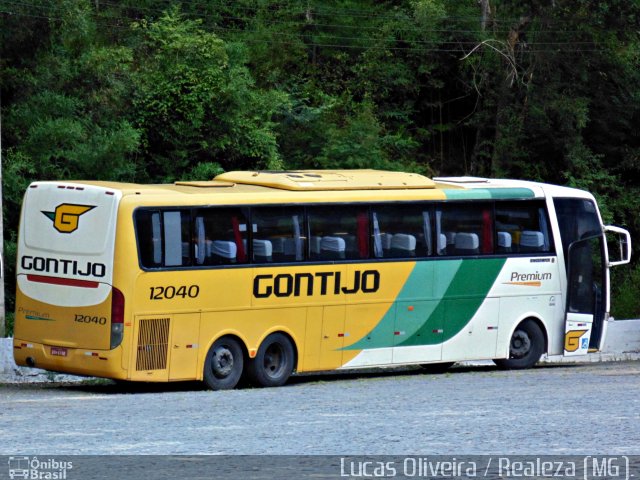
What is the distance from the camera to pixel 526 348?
911 inches

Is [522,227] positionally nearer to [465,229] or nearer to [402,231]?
[465,229]

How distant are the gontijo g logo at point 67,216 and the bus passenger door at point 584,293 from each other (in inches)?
374

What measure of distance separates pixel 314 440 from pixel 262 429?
973 mm

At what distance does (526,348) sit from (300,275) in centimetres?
545

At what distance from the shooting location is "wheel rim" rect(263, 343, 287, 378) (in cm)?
1969

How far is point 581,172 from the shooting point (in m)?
43.3

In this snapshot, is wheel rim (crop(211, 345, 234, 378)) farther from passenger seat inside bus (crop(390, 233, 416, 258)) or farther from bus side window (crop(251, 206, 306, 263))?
passenger seat inside bus (crop(390, 233, 416, 258))

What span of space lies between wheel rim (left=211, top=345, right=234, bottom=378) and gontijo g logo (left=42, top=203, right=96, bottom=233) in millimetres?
2809

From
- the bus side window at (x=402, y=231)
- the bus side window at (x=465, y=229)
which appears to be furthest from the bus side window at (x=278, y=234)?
the bus side window at (x=465, y=229)

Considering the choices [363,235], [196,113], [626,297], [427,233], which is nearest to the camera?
[363,235]

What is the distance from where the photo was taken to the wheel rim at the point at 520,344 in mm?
23000

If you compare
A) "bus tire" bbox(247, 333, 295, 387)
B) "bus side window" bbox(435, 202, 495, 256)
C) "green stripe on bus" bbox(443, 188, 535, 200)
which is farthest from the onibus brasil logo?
"green stripe on bus" bbox(443, 188, 535, 200)

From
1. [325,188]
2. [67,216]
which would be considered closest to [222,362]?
[67,216]

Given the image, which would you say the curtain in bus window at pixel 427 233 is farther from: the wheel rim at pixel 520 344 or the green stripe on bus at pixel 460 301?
the wheel rim at pixel 520 344
